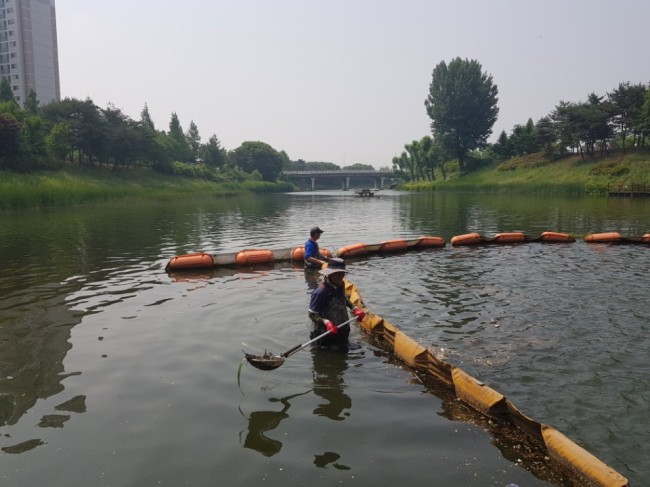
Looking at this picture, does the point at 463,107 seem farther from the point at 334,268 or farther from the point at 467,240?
the point at 334,268

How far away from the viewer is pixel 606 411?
723 cm

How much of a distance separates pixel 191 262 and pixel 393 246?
31.2 ft

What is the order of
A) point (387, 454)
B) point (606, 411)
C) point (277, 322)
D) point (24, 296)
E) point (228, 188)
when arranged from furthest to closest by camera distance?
point (228, 188), point (24, 296), point (277, 322), point (606, 411), point (387, 454)

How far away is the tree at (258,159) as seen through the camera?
15125 centimetres

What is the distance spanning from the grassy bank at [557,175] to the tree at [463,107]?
26.7ft

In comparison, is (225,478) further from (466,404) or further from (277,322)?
(277,322)

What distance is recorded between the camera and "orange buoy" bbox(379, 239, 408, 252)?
22234 mm

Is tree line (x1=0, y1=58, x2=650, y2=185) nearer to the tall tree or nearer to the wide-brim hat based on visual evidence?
the tall tree

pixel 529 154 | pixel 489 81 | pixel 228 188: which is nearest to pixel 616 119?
pixel 529 154

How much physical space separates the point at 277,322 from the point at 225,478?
20.6 feet

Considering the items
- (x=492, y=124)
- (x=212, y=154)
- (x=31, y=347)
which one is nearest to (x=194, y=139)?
(x=212, y=154)

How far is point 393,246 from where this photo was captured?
883 inches

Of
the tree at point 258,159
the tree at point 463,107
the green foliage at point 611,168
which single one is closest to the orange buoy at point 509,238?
the green foliage at point 611,168

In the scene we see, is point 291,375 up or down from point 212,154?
down
